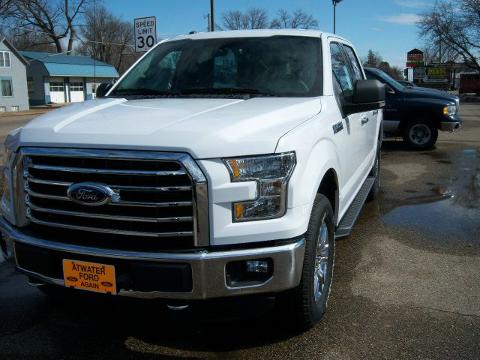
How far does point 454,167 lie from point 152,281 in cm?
856

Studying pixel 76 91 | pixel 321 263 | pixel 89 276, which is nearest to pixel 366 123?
pixel 321 263

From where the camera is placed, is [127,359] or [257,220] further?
[127,359]

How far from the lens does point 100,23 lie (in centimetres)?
7688

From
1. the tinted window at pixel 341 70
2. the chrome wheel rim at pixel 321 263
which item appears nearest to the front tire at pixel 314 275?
the chrome wheel rim at pixel 321 263

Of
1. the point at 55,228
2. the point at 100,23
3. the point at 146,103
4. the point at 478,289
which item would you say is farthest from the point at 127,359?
the point at 100,23

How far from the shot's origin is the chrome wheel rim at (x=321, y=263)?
3314 mm

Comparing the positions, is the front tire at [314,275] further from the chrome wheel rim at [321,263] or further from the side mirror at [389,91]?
the side mirror at [389,91]

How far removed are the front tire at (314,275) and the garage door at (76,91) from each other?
176ft

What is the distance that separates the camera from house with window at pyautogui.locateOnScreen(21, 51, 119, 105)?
48.8 m

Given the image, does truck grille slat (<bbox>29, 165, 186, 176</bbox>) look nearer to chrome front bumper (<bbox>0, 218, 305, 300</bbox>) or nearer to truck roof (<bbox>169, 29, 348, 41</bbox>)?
chrome front bumper (<bbox>0, 218, 305, 300</bbox>)

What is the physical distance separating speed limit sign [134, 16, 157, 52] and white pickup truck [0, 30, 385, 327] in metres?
7.66

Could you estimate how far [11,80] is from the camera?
137 ft

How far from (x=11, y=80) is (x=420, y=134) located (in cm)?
3850

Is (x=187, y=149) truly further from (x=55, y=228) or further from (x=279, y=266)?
(x=55, y=228)
